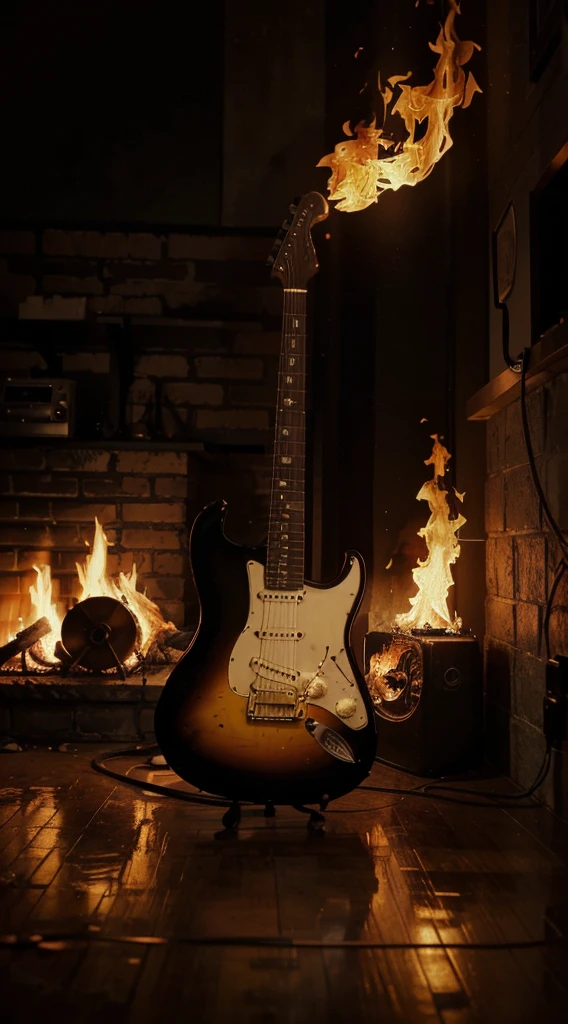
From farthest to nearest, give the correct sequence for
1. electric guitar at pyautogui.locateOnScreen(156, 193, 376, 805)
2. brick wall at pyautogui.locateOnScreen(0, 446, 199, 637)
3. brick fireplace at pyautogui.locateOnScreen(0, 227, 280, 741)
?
brick fireplace at pyautogui.locateOnScreen(0, 227, 280, 741), brick wall at pyautogui.locateOnScreen(0, 446, 199, 637), electric guitar at pyautogui.locateOnScreen(156, 193, 376, 805)

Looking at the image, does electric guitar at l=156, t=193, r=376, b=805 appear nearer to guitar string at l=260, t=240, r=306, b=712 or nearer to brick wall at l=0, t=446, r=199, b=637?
guitar string at l=260, t=240, r=306, b=712

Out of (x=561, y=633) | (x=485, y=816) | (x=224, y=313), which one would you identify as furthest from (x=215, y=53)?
(x=485, y=816)

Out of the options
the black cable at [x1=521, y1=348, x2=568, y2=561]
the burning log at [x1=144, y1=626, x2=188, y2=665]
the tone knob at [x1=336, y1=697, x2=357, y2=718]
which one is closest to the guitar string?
the tone knob at [x1=336, y1=697, x2=357, y2=718]

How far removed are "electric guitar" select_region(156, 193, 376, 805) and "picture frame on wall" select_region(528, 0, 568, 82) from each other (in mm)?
1402

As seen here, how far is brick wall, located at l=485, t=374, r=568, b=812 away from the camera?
2453 mm

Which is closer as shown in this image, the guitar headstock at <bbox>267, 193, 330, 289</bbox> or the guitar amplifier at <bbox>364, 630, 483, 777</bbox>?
the guitar headstock at <bbox>267, 193, 330, 289</bbox>

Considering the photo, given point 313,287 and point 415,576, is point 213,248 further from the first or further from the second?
point 415,576

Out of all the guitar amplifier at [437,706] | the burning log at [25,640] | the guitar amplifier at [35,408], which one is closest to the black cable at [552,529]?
the guitar amplifier at [437,706]

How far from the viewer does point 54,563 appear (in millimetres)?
4059

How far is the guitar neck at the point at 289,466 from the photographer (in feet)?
7.68

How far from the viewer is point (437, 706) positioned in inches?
112

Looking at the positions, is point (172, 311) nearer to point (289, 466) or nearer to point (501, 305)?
point (501, 305)

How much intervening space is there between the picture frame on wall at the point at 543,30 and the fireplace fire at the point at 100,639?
7.88 feet

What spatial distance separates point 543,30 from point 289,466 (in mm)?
1475
